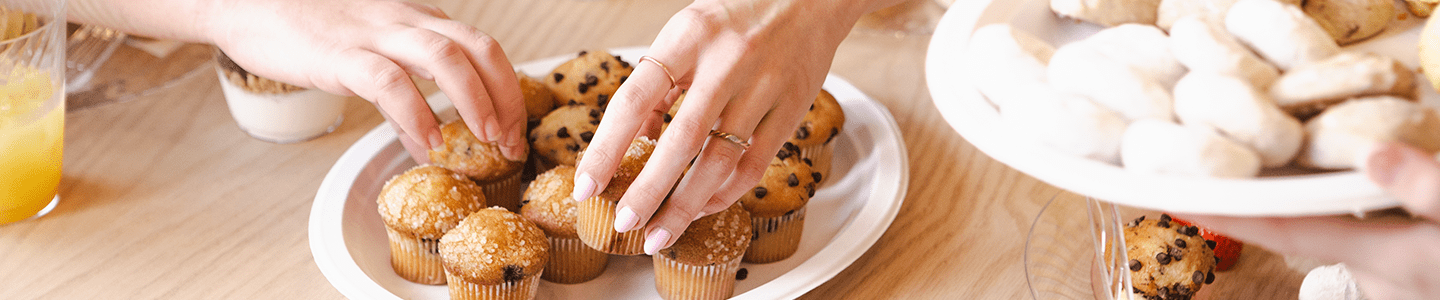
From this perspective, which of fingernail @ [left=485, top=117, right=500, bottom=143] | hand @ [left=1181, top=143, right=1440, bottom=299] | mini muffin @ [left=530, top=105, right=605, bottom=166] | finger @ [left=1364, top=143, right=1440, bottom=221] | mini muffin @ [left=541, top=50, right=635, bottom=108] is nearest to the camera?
finger @ [left=1364, top=143, right=1440, bottom=221]

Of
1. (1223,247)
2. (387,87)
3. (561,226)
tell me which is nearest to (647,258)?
(561,226)

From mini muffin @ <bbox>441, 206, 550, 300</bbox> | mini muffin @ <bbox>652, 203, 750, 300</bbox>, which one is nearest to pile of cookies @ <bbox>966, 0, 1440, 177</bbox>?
mini muffin @ <bbox>652, 203, 750, 300</bbox>

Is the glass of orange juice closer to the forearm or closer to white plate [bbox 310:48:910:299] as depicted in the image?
the forearm

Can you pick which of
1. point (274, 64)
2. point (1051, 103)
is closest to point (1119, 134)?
point (1051, 103)

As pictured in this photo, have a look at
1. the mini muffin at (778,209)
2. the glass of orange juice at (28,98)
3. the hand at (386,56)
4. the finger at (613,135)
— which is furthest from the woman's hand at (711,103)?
the glass of orange juice at (28,98)

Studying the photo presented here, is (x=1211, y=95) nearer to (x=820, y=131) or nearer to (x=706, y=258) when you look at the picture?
(x=706, y=258)

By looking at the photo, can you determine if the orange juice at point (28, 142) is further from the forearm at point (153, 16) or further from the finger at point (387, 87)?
the finger at point (387, 87)

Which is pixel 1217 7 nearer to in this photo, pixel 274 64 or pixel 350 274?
pixel 350 274
